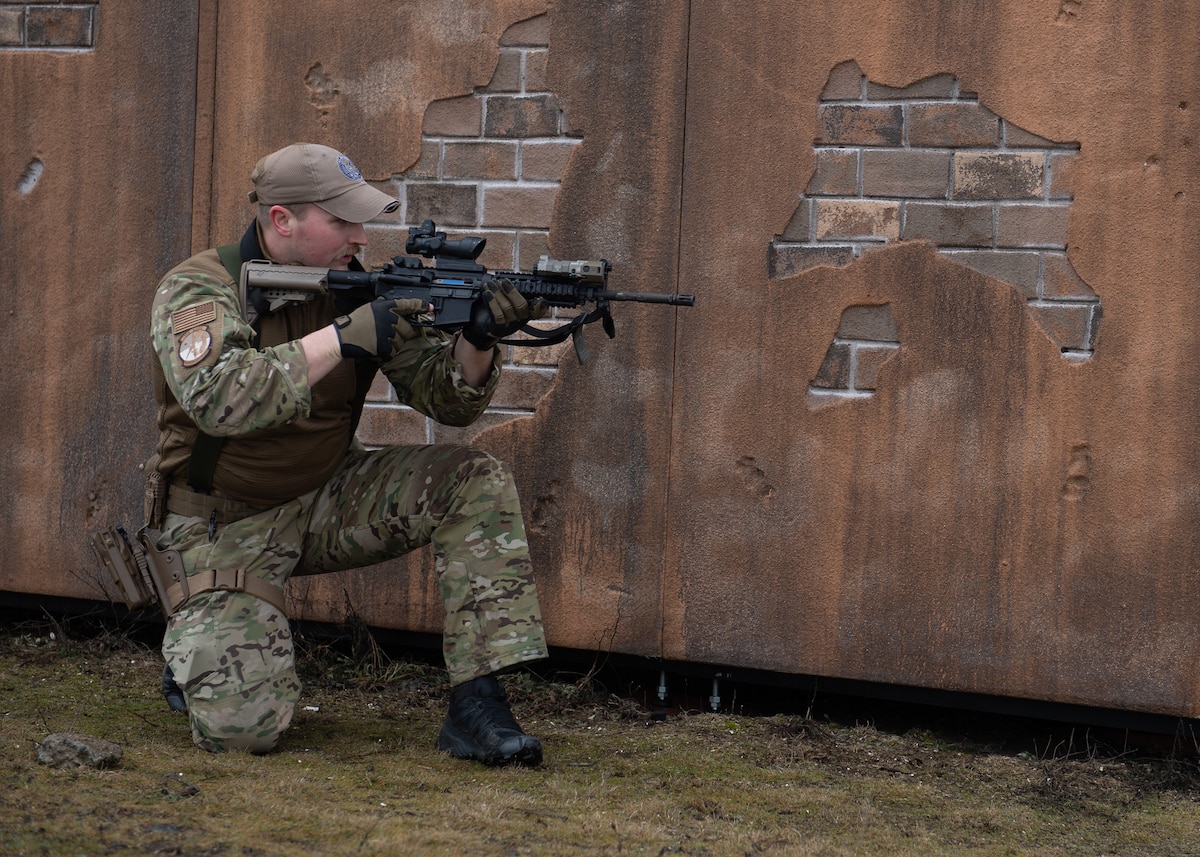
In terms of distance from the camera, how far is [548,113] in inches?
143

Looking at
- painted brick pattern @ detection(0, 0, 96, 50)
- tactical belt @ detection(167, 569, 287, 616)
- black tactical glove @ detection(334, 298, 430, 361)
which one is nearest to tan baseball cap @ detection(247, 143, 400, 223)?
black tactical glove @ detection(334, 298, 430, 361)

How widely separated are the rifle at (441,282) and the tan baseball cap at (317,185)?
5.9 inches

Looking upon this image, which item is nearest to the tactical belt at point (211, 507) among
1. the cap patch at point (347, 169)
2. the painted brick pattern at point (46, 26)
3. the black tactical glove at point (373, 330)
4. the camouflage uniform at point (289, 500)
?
the camouflage uniform at point (289, 500)

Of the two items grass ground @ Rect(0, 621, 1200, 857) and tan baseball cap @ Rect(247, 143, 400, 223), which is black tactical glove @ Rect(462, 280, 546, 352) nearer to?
tan baseball cap @ Rect(247, 143, 400, 223)

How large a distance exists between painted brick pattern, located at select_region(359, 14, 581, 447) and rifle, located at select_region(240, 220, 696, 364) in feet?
1.95

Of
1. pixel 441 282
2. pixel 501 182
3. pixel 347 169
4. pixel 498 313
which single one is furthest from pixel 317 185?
pixel 501 182

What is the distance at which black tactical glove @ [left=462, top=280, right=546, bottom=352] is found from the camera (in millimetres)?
2973

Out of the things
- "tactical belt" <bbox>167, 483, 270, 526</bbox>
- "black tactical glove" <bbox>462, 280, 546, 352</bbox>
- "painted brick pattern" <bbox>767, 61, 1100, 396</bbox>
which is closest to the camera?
"black tactical glove" <bbox>462, 280, 546, 352</bbox>

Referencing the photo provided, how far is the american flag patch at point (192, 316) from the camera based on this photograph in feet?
9.46

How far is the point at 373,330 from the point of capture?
2.88m

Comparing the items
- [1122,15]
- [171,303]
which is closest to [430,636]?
[171,303]

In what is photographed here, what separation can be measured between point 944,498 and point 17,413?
2937mm

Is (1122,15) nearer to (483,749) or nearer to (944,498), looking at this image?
(944,498)

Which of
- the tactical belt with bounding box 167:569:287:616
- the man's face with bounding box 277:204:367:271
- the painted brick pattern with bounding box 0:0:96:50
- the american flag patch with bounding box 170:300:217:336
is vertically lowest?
the tactical belt with bounding box 167:569:287:616
